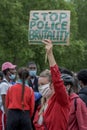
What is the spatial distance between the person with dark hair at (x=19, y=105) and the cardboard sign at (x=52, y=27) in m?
2.11

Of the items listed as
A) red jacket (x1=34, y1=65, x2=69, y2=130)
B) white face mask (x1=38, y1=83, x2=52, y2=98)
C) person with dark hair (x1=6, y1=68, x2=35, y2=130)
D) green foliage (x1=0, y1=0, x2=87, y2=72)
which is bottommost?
green foliage (x1=0, y1=0, x2=87, y2=72)

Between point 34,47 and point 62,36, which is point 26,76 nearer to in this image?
point 62,36

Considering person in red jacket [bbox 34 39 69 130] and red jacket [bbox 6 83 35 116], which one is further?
red jacket [bbox 6 83 35 116]

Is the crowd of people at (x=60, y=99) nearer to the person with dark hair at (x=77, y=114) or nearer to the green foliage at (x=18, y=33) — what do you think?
the person with dark hair at (x=77, y=114)

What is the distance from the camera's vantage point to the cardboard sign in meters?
7.25

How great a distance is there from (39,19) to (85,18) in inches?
1918

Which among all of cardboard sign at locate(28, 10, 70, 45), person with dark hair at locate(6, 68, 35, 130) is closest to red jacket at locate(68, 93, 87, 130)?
cardboard sign at locate(28, 10, 70, 45)

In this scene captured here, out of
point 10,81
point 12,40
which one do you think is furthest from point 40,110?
point 12,40

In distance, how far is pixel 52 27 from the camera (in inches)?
287

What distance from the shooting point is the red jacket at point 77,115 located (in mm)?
6086

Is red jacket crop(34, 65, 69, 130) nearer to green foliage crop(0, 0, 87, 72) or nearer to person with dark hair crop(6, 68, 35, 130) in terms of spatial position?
person with dark hair crop(6, 68, 35, 130)

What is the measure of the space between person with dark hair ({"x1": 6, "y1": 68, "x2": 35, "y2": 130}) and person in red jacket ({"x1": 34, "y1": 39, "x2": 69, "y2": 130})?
2.48 meters

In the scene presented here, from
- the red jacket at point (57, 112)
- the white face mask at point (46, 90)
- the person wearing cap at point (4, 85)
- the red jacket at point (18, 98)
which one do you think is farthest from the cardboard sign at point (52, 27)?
the person wearing cap at point (4, 85)

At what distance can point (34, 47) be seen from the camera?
39.6 metres
